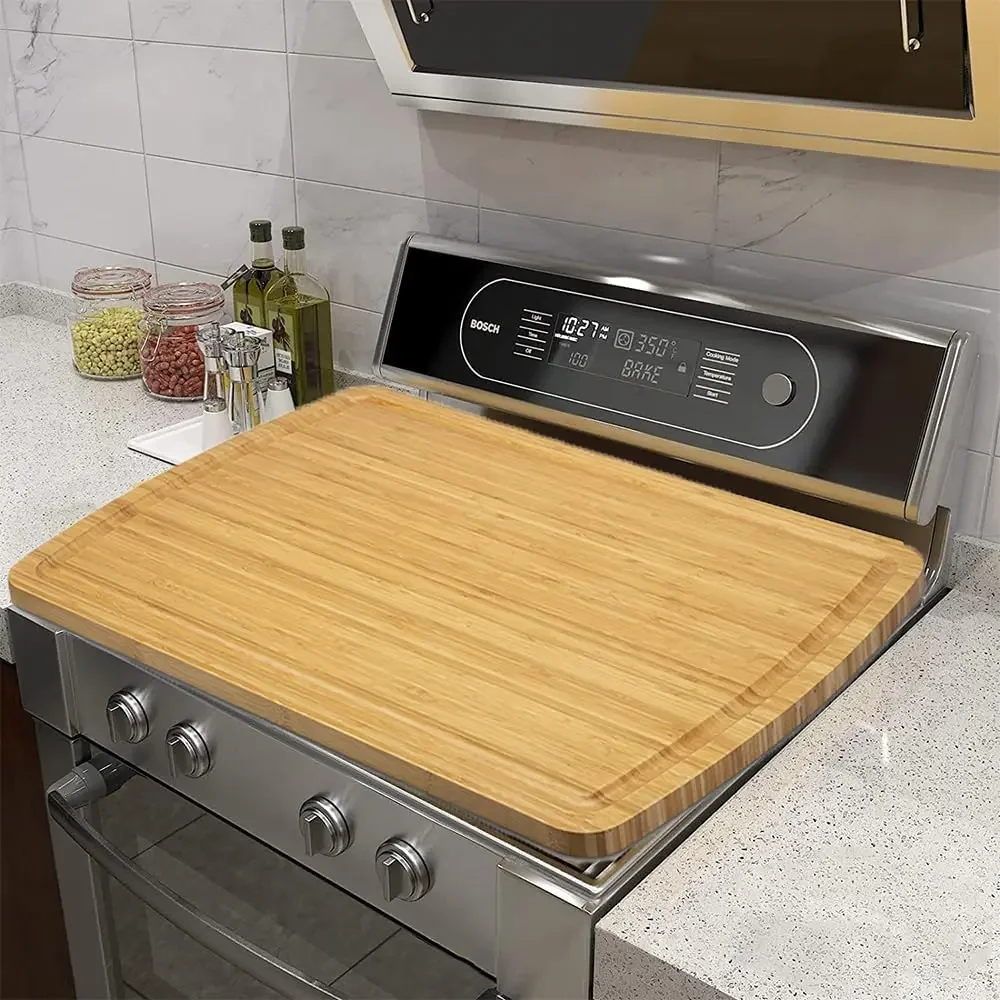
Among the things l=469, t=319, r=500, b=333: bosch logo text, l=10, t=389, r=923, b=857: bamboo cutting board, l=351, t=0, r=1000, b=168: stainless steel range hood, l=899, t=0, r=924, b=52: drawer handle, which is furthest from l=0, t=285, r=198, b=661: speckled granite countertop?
l=899, t=0, r=924, b=52: drawer handle

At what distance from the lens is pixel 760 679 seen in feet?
3.05

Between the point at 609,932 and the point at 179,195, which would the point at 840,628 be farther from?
the point at 179,195

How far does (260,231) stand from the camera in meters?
1.46

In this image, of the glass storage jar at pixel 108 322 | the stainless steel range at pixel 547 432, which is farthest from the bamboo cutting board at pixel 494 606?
the glass storage jar at pixel 108 322

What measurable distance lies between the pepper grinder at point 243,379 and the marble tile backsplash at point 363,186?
0.59 feet

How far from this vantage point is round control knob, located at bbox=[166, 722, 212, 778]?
3.29 ft

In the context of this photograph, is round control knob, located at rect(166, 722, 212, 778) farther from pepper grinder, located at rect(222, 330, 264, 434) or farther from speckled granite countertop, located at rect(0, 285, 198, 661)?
pepper grinder, located at rect(222, 330, 264, 434)

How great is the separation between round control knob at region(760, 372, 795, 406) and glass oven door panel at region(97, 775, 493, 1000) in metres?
0.56

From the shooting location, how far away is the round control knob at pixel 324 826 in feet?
3.02

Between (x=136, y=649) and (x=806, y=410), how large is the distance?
61 centimetres

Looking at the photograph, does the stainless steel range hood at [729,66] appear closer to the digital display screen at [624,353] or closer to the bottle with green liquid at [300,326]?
the digital display screen at [624,353]

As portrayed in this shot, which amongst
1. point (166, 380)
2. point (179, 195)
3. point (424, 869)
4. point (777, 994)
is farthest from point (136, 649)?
point (179, 195)

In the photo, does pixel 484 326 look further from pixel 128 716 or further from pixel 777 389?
pixel 128 716

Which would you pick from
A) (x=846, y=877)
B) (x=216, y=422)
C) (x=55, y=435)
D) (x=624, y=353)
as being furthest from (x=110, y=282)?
(x=846, y=877)
